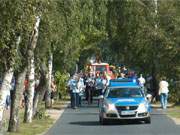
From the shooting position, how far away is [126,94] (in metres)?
26.7

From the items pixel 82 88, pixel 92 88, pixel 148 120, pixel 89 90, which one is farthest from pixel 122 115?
pixel 92 88

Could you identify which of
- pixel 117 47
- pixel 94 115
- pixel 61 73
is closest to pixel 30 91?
pixel 94 115

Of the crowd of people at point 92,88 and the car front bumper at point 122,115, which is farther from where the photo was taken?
the crowd of people at point 92,88

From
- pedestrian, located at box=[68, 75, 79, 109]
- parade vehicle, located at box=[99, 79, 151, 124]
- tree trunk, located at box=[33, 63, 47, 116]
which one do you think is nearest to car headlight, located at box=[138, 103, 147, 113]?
parade vehicle, located at box=[99, 79, 151, 124]

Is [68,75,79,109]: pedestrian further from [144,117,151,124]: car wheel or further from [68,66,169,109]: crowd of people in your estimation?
[144,117,151,124]: car wheel

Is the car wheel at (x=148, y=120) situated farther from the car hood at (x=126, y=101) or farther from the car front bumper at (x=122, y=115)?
the car hood at (x=126, y=101)

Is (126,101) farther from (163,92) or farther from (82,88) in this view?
(82,88)

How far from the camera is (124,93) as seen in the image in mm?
26781

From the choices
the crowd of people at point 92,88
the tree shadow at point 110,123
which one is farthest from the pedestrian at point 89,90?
the tree shadow at point 110,123

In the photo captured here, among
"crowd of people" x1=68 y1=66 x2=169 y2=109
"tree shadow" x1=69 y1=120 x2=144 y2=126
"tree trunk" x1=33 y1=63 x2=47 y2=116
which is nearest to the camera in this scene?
"tree shadow" x1=69 y1=120 x2=144 y2=126

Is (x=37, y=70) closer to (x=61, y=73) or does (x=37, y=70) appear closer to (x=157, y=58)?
(x=157, y=58)

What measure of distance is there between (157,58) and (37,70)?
12.7 meters

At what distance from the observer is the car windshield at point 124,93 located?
26.7m

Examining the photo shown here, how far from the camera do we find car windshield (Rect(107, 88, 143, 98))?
2666cm
